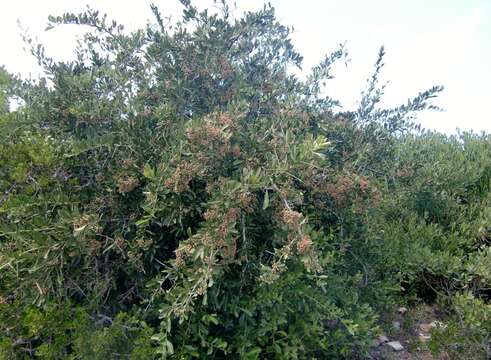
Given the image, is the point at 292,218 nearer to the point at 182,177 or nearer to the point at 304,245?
the point at 304,245

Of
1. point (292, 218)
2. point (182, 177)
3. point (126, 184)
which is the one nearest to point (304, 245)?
point (292, 218)

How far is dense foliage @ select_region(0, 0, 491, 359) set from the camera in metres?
2.20

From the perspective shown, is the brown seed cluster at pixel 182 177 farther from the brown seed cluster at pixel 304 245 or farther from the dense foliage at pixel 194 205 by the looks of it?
the brown seed cluster at pixel 304 245

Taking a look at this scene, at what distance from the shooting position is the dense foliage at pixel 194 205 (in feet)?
7.21

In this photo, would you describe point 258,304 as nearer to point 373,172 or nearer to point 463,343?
point 373,172

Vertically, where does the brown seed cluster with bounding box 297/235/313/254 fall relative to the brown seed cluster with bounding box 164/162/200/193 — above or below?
below

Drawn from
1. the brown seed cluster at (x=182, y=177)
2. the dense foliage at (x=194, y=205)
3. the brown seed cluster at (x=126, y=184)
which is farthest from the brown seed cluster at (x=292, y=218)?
the brown seed cluster at (x=126, y=184)

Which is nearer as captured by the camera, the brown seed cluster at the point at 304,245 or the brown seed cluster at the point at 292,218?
the brown seed cluster at the point at 304,245

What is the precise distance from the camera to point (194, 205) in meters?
2.38

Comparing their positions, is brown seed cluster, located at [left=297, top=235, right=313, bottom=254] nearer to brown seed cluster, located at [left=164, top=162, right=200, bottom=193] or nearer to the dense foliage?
the dense foliage

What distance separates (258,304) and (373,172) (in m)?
1.50

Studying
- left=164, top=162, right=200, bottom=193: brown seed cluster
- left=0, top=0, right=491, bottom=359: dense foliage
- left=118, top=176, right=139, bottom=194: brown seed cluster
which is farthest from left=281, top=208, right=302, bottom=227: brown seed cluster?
left=118, top=176, right=139, bottom=194: brown seed cluster

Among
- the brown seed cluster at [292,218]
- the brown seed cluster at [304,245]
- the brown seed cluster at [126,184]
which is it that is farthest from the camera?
the brown seed cluster at [126,184]

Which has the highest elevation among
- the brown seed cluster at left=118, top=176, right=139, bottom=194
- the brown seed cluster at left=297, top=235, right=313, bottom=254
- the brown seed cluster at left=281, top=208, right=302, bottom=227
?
the brown seed cluster at left=281, top=208, right=302, bottom=227
